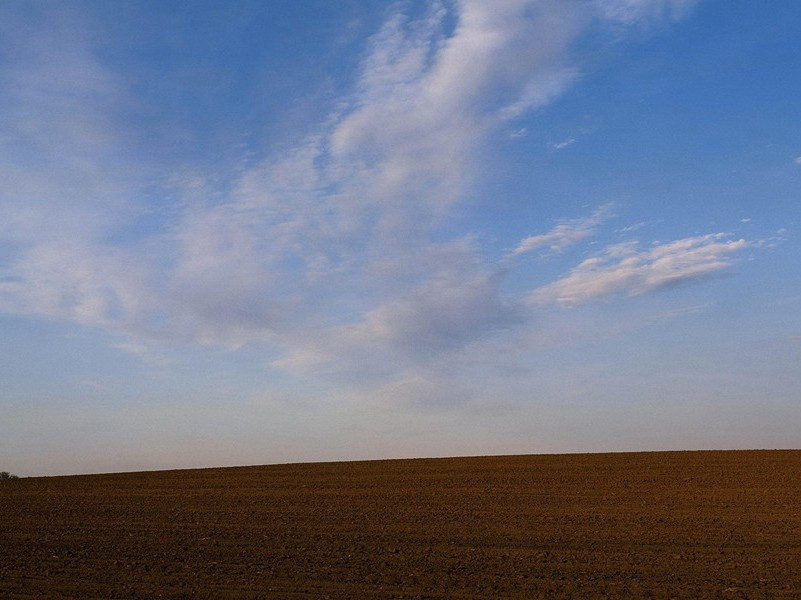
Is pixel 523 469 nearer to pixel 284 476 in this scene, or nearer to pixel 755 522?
pixel 284 476

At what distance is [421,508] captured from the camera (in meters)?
19.6

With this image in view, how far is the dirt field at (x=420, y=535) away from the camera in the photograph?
1166 centimetres

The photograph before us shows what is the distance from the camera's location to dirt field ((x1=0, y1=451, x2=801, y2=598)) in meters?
11.7

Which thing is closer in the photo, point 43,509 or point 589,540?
point 589,540

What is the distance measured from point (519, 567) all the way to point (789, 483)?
15220 mm

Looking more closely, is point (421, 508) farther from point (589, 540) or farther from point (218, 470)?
point (218, 470)

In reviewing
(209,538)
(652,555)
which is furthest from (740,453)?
(209,538)

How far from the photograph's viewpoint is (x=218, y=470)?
105ft

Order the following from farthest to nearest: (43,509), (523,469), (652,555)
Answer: (523,469) → (43,509) → (652,555)

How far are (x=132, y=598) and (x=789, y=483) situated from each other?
21027 millimetres

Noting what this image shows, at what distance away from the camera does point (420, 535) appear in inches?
612

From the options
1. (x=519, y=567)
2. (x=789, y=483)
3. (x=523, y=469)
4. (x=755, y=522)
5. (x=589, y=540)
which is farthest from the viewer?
(x=523, y=469)

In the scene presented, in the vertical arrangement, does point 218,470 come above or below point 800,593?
above

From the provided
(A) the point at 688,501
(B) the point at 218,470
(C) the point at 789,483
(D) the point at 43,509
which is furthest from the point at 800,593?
(B) the point at 218,470
